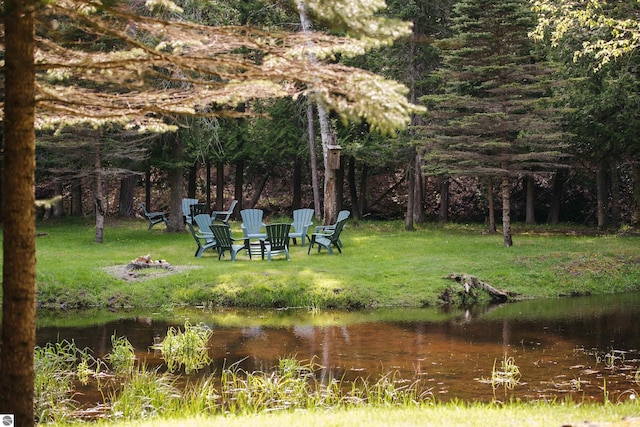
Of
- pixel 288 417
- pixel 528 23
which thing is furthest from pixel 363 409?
pixel 528 23

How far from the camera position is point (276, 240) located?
16516mm

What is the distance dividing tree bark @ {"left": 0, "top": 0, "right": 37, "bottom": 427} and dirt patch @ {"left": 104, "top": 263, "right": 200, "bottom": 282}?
31.8 ft

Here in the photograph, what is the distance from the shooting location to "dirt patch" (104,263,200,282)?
14539mm

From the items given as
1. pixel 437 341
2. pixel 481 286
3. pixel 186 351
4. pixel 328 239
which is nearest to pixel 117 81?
pixel 186 351

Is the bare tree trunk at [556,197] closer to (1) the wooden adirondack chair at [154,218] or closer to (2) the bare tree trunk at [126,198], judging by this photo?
(1) the wooden adirondack chair at [154,218]

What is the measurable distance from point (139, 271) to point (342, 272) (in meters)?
4.18

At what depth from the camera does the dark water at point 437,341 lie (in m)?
8.30

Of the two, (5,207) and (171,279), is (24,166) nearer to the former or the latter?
(5,207)

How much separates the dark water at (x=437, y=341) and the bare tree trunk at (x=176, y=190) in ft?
34.1

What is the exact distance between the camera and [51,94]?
17.3 ft

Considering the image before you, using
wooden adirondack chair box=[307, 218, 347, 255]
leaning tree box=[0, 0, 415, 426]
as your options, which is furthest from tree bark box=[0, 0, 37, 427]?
wooden adirondack chair box=[307, 218, 347, 255]

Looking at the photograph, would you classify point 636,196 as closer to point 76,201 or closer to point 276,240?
point 276,240

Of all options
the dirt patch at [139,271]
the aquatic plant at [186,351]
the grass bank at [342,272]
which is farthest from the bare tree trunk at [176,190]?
the aquatic plant at [186,351]

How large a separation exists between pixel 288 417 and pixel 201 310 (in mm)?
7622
